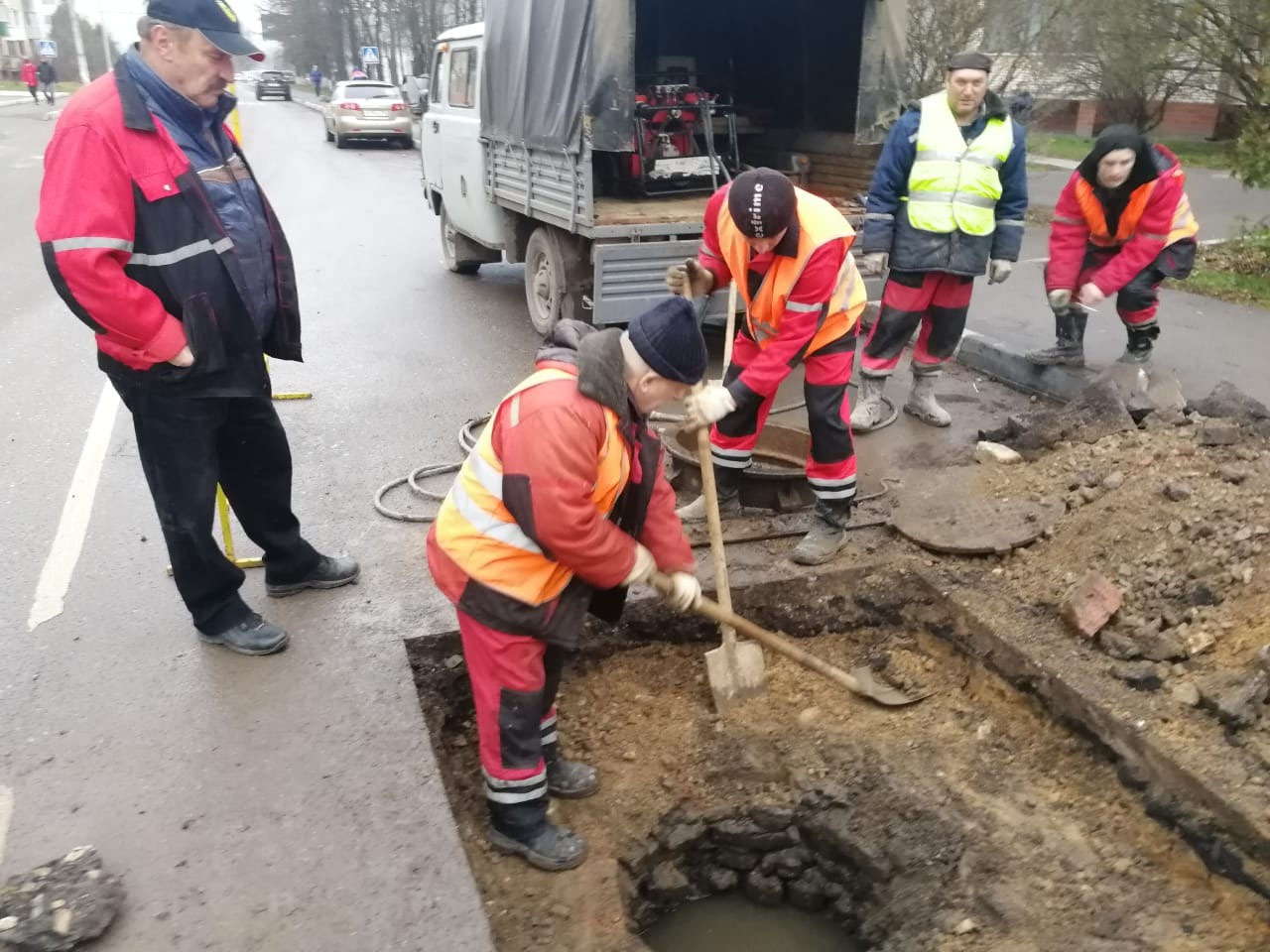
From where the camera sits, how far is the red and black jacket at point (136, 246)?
277 centimetres

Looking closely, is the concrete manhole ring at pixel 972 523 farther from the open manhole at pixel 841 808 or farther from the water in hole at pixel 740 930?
the water in hole at pixel 740 930

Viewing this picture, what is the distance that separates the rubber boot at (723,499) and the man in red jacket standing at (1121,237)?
9.71 feet

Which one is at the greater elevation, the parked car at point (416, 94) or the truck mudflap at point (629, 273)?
the parked car at point (416, 94)

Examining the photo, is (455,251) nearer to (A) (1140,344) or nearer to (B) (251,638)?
(A) (1140,344)

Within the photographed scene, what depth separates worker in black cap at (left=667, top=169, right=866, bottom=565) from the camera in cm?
372

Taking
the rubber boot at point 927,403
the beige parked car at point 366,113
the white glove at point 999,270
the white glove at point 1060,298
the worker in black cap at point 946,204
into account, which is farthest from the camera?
the beige parked car at point 366,113

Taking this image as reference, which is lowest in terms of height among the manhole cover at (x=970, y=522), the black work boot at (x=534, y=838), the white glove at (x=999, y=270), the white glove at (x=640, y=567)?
the black work boot at (x=534, y=838)

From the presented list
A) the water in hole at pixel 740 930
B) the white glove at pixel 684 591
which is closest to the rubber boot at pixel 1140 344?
the water in hole at pixel 740 930

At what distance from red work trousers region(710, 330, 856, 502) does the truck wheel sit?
642 centimetres

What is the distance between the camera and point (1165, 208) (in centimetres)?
582

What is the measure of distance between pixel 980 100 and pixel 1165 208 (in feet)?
5.01

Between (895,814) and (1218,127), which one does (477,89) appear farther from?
(1218,127)

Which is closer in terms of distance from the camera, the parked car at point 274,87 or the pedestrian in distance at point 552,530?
the pedestrian in distance at point 552,530

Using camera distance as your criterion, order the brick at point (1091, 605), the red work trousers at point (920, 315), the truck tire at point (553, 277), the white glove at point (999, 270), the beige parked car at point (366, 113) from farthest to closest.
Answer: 1. the beige parked car at point (366, 113)
2. the truck tire at point (553, 277)
3. the red work trousers at point (920, 315)
4. the white glove at point (999, 270)
5. the brick at point (1091, 605)
